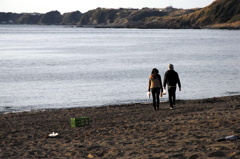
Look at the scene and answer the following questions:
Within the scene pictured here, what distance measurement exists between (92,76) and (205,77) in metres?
10.3

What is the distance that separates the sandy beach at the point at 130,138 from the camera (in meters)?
9.98

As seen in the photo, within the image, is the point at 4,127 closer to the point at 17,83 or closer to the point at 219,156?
the point at 219,156

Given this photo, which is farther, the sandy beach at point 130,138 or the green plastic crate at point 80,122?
the green plastic crate at point 80,122

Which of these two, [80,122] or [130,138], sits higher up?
[130,138]

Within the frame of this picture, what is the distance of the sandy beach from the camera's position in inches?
393

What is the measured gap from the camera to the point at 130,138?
475 inches

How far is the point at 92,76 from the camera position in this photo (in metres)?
43.4

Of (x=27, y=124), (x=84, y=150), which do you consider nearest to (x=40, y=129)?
(x=27, y=124)

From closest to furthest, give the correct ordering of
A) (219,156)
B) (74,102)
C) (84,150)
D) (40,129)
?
(219,156)
(84,150)
(40,129)
(74,102)

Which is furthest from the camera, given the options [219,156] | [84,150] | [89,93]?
[89,93]

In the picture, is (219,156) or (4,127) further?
(4,127)

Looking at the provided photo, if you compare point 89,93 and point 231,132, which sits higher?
point 231,132

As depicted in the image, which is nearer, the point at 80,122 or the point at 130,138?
the point at 130,138

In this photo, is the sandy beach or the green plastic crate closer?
the sandy beach
